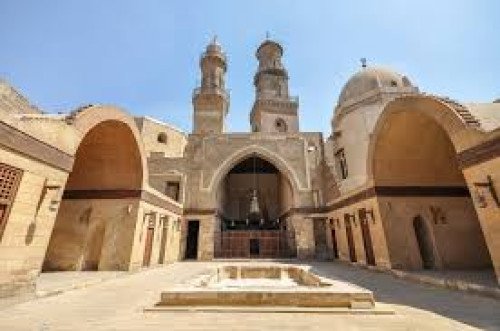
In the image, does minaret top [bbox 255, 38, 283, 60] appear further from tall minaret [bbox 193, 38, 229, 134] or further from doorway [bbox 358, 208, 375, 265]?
doorway [bbox 358, 208, 375, 265]

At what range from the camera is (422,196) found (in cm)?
1038

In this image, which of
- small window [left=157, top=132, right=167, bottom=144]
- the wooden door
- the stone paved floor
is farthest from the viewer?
small window [left=157, top=132, right=167, bottom=144]

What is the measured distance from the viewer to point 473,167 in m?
6.57

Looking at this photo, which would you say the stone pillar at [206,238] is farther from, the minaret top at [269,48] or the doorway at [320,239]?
the minaret top at [269,48]

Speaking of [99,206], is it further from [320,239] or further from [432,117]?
[320,239]

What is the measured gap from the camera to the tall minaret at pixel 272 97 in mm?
31750

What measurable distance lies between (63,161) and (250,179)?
74.2 feet

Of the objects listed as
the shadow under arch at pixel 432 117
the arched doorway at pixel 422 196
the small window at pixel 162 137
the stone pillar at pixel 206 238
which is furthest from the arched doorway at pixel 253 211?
the shadow under arch at pixel 432 117

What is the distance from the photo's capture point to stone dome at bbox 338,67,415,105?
20.9 metres

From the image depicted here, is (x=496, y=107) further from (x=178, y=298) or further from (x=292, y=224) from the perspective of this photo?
(x=292, y=224)

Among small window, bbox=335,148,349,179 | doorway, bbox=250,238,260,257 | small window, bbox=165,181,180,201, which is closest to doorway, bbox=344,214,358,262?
small window, bbox=335,148,349,179

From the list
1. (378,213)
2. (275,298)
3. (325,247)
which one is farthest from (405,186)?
(325,247)

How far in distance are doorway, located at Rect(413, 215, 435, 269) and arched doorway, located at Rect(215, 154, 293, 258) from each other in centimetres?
1092

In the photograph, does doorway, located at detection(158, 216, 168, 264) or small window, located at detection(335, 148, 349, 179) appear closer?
doorway, located at detection(158, 216, 168, 264)
